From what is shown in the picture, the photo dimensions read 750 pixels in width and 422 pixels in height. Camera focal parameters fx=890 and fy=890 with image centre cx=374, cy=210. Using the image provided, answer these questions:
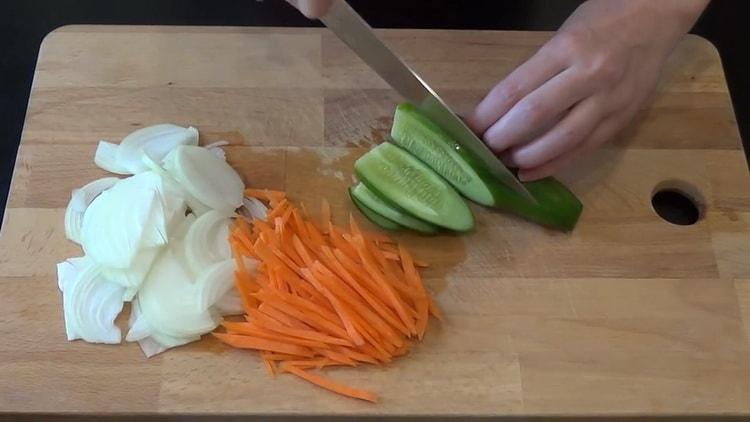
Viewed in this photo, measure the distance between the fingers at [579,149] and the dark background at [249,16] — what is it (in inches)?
A: 18.8

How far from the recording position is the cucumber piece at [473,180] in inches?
64.4

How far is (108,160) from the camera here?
1.68 metres

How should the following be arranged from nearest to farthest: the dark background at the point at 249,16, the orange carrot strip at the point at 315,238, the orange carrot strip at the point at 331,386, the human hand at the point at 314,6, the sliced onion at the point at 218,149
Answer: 1. the human hand at the point at 314,6
2. the orange carrot strip at the point at 331,386
3. the orange carrot strip at the point at 315,238
4. the sliced onion at the point at 218,149
5. the dark background at the point at 249,16

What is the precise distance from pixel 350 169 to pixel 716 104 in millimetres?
773

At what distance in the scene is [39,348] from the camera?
1.51 m

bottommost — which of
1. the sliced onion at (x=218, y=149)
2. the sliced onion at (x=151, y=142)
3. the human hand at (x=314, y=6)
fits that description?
the sliced onion at (x=218, y=149)

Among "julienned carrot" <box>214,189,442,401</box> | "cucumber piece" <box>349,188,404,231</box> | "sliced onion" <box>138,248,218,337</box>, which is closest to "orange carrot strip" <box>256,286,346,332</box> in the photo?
"julienned carrot" <box>214,189,442,401</box>

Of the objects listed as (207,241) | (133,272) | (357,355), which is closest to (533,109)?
(357,355)

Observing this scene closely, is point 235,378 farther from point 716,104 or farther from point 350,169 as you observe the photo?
point 716,104

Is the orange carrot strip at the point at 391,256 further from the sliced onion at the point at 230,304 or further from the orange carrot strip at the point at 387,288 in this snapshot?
the sliced onion at the point at 230,304

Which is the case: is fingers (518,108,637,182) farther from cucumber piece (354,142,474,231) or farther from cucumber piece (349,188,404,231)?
cucumber piece (349,188,404,231)

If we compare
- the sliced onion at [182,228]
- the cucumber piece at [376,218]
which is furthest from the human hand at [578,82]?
the sliced onion at [182,228]

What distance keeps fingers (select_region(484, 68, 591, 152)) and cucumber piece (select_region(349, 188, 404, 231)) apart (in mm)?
237

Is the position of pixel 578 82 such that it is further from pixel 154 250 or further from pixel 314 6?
pixel 154 250
